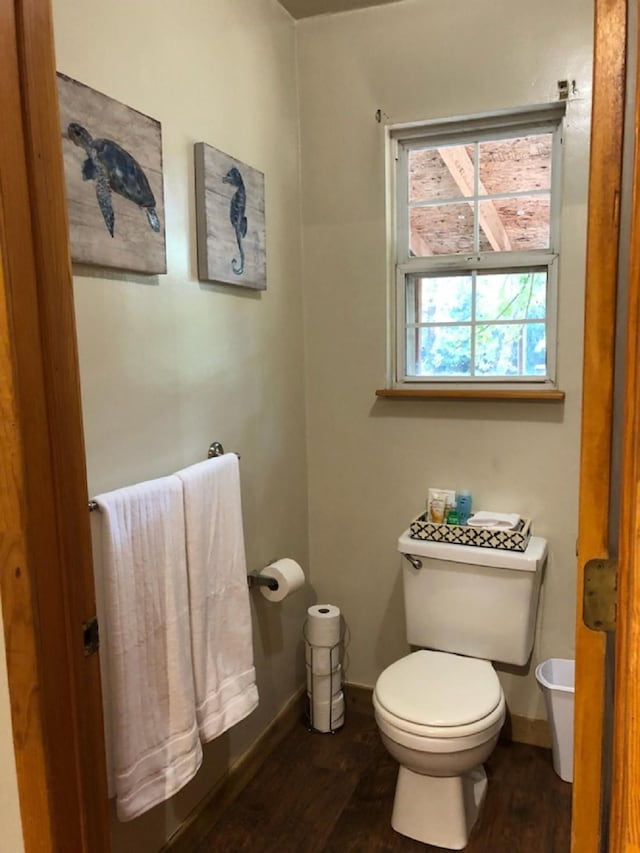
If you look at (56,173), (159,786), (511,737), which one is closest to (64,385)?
(56,173)

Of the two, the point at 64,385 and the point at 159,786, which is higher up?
the point at 64,385

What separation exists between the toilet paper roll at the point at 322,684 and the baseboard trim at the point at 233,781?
4.7 inches

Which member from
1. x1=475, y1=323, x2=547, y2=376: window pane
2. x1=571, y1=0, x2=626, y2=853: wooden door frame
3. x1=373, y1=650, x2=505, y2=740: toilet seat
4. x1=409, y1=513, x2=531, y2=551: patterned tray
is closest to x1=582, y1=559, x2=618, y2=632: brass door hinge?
x1=571, y1=0, x2=626, y2=853: wooden door frame

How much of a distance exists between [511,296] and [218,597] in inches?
54.1

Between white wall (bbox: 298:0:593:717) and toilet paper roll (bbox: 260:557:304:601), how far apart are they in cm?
42

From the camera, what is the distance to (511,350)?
225 centimetres

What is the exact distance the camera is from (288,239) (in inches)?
91.0

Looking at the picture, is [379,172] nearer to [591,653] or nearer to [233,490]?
[233,490]

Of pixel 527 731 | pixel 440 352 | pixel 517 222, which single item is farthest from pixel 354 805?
pixel 517 222

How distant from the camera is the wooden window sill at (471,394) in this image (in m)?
2.12

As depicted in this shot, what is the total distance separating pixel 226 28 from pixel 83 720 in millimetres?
1812

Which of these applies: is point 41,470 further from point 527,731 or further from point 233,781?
point 527,731

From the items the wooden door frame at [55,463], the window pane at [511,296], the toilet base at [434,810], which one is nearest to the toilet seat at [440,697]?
the toilet base at [434,810]

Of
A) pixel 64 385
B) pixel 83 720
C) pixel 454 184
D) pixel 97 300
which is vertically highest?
pixel 454 184
